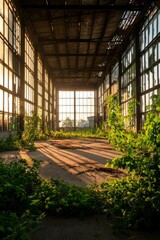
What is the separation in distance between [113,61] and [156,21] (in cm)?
1384

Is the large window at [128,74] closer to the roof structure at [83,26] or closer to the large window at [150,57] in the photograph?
the roof structure at [83,26]

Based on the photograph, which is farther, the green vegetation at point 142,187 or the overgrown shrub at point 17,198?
→ the green vegetation at point 142,187

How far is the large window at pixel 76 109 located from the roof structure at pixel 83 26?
1429 cm

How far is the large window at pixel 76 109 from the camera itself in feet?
149

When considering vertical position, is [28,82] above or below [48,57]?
below

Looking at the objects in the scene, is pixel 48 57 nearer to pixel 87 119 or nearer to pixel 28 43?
pixel 28 43

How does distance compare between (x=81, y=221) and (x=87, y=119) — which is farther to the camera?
(x=87, y=119)

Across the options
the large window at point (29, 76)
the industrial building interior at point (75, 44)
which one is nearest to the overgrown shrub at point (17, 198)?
the industrial building interior at point (75, 44)

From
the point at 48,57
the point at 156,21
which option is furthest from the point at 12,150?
the point at 48,57

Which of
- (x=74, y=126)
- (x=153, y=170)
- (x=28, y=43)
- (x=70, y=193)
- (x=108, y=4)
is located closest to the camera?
(x=153, y=170)

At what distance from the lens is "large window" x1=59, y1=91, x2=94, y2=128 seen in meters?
45.5

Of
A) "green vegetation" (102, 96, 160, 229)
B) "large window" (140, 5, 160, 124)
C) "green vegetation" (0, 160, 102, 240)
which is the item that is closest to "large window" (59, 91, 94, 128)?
"large window" (140, 5, 160, 124)

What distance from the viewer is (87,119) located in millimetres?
46406

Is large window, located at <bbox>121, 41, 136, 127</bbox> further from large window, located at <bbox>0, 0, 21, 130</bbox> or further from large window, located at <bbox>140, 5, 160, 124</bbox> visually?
large window, located at <bbox>0, 0, 21, 130</bbox>
